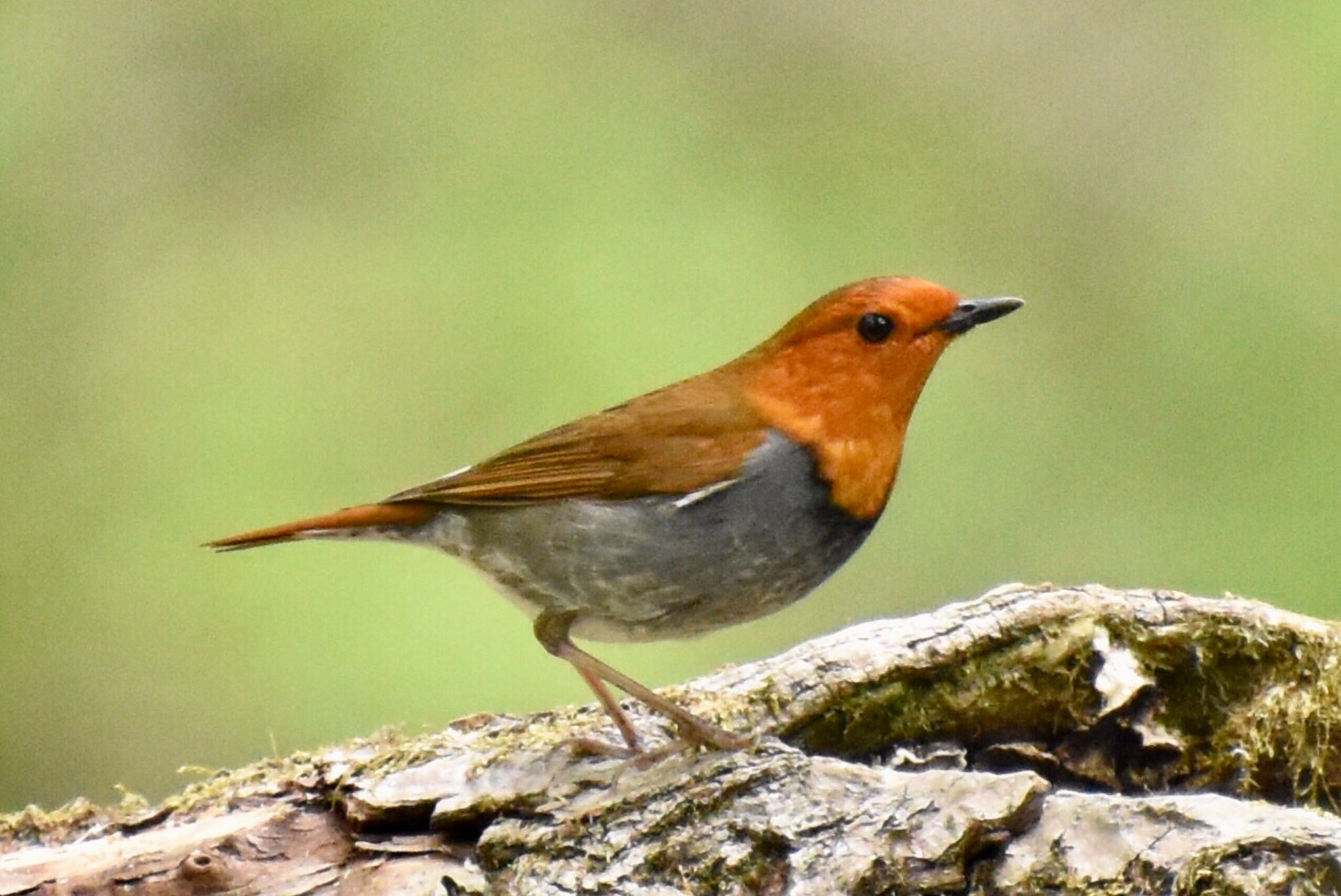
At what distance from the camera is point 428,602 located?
244 inches

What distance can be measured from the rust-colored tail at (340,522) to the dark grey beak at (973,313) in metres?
1.48

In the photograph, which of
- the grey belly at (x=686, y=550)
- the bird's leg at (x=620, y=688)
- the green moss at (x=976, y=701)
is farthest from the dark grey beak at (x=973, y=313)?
the bird's leg at (x=620, y=688)

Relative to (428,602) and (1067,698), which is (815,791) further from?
(428,602)

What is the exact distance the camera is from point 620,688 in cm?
441

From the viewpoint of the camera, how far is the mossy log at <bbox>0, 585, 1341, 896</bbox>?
350cm

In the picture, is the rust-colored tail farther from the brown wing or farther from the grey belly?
the grey belly

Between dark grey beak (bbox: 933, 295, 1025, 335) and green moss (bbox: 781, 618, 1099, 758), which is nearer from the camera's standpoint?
green moss (bbox: 781, 618, 1099, 758)

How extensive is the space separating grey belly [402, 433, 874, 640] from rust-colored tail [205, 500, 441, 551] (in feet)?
0.77

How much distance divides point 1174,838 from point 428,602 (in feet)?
11.0

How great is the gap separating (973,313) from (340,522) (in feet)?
5.84

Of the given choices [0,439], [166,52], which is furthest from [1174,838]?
[166,52]

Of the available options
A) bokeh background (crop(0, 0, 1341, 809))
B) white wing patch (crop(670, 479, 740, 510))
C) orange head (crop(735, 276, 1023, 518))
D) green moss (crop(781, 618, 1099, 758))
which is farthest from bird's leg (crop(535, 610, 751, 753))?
bokeh background (crop(0, 0, 1341, 809))

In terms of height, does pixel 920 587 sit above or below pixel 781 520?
below

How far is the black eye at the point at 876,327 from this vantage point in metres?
4.56
